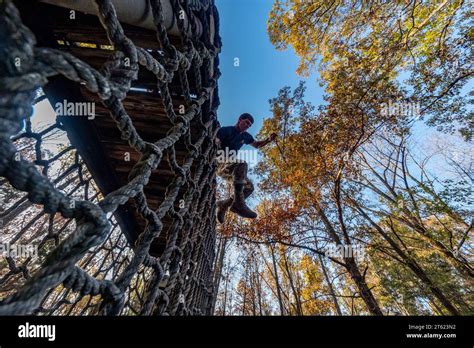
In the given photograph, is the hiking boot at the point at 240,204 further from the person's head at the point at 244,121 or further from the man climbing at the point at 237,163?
the person's head at the point at 244,121

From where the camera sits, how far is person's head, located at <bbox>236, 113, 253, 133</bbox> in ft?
12.9

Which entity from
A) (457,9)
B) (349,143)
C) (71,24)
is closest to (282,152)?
(349,143)

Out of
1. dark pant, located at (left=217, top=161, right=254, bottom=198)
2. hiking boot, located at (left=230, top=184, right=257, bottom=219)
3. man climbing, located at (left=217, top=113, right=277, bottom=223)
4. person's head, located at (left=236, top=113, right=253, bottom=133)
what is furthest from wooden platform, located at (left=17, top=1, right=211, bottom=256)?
hiking boot, located at (left=230, top=184, right=257, bottom=219)

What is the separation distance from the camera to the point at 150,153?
0.83 m

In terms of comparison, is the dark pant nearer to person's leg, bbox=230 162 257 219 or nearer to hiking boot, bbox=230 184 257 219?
person's leg, bbox=230 162 257 219

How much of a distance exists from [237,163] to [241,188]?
571 millimetres

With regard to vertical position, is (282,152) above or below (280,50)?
below

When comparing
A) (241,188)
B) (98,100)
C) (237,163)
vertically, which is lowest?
(98,100)

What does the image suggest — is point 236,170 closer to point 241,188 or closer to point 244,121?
point 241,188

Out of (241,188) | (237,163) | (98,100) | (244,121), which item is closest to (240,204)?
(241,188)

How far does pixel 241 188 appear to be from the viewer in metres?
4.63

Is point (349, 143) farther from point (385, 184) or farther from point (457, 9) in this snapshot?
point (385, 184)
